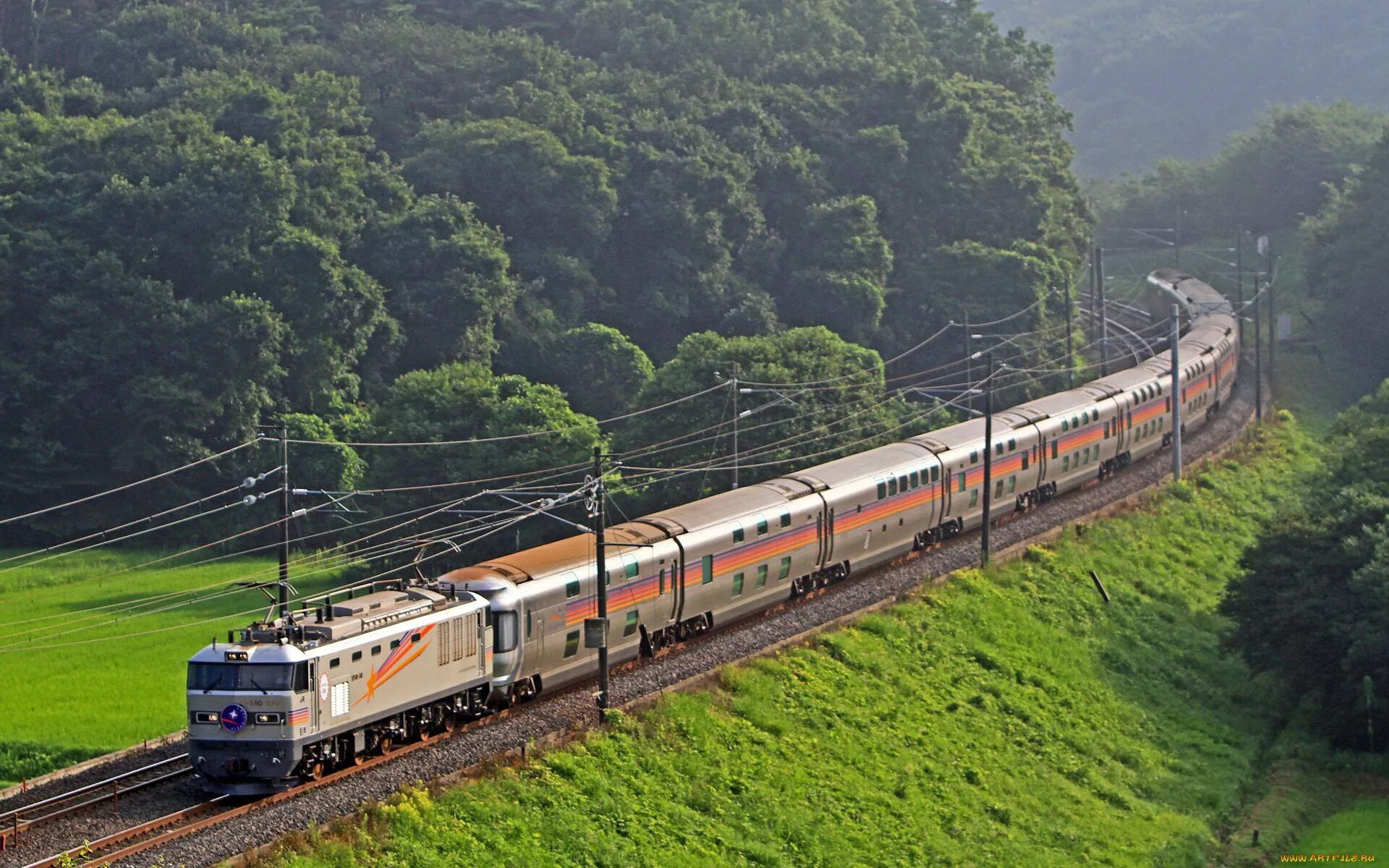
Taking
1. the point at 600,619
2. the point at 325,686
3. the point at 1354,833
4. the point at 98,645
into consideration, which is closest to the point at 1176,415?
the point at 1354,833

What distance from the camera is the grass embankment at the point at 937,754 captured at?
30766 millimetres

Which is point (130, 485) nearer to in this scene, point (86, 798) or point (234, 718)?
point (86, 798)

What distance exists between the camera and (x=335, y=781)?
29.8 metres

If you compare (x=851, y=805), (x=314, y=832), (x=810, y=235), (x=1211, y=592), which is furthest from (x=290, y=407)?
(x=314, y=832)

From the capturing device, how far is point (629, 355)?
81.7m

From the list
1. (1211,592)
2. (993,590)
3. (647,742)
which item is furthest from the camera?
(1211,592)

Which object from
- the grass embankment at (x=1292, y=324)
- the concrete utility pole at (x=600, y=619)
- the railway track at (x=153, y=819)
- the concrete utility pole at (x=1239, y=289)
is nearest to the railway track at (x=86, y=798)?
the railway track at (x=153, y=819)

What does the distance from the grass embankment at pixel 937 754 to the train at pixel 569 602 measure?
238cm

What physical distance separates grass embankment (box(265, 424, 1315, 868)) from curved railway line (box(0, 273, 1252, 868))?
31.5 inches

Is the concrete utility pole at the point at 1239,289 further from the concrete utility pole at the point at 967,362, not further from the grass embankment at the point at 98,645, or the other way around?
the grass embankment at the point at 98,645

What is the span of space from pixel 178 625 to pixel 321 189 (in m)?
29.8

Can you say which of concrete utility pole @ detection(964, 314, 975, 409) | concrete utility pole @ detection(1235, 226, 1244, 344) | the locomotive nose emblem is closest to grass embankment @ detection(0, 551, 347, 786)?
the locomotive nose emblem

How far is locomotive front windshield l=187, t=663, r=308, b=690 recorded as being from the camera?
28672 millimetres

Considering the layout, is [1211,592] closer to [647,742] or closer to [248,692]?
[647,742]
